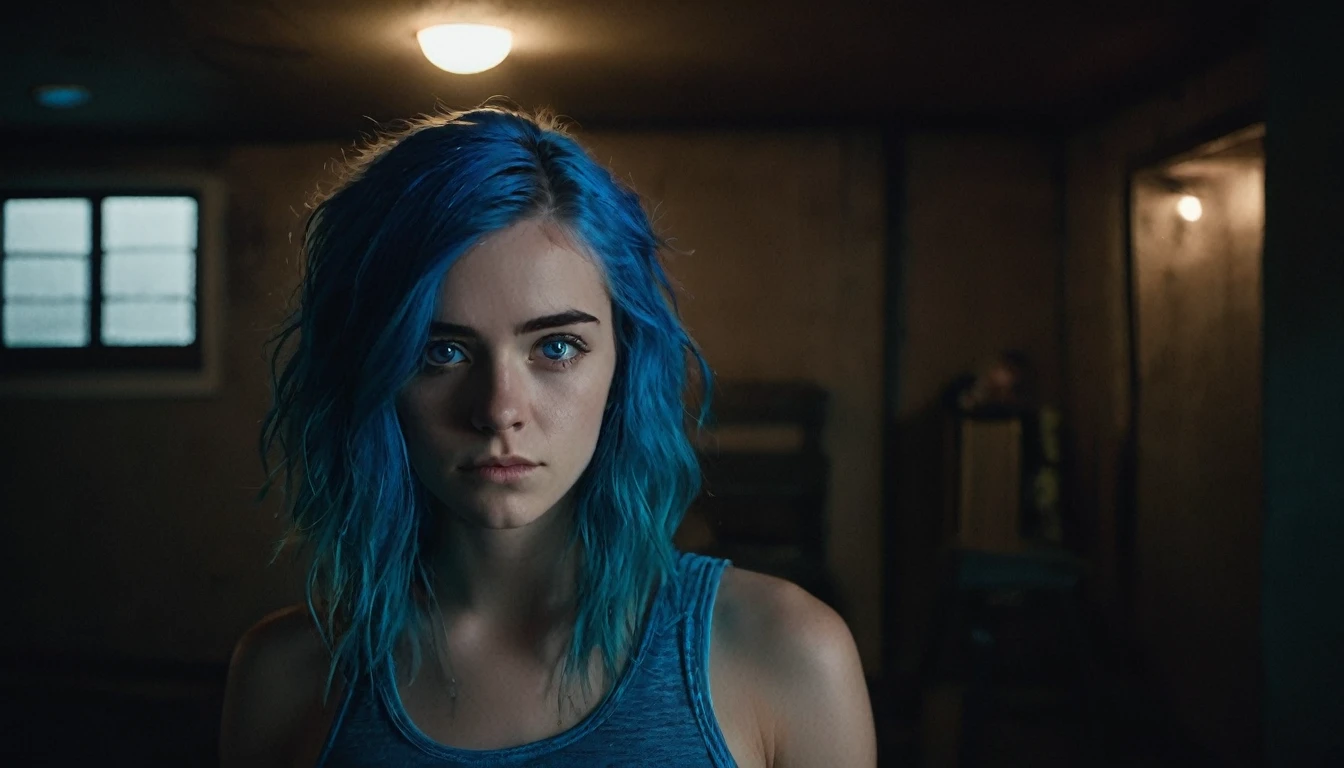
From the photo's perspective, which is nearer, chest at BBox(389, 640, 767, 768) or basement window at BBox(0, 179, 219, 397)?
chest at BBox(389, 640, 767, 768)

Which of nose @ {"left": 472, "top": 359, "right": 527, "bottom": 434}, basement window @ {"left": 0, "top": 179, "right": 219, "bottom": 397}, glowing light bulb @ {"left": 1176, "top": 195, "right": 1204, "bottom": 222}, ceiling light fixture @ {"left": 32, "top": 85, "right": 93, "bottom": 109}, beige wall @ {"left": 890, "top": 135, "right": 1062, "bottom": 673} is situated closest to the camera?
nose @ {"left": 472, "top": 359, "right": 527, "bottom": 434}

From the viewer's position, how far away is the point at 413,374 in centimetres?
87

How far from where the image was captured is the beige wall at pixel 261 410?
15.7ft

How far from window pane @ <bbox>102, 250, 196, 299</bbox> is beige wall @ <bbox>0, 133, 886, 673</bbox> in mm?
223

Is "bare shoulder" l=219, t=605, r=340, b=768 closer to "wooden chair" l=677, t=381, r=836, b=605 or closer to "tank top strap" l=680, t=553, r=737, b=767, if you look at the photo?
"tank top strap" l=680, t=553, r=737, b=767

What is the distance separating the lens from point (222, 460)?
199 inches

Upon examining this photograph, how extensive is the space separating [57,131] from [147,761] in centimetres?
293

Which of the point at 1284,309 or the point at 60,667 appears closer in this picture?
the point at 1284,309

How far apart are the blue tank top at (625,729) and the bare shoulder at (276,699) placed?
5 cm

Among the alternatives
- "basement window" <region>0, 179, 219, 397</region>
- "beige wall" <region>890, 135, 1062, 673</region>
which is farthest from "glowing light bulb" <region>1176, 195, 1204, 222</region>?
"basement window" <region>0, 179, 219, 397</region>

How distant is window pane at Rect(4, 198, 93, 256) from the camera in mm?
5113

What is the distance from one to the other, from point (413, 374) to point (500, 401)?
89 millimetres

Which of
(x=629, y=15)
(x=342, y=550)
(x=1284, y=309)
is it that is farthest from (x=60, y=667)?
(x=1284, y=309)

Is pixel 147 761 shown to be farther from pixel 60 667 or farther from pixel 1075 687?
pixel 1075 687
